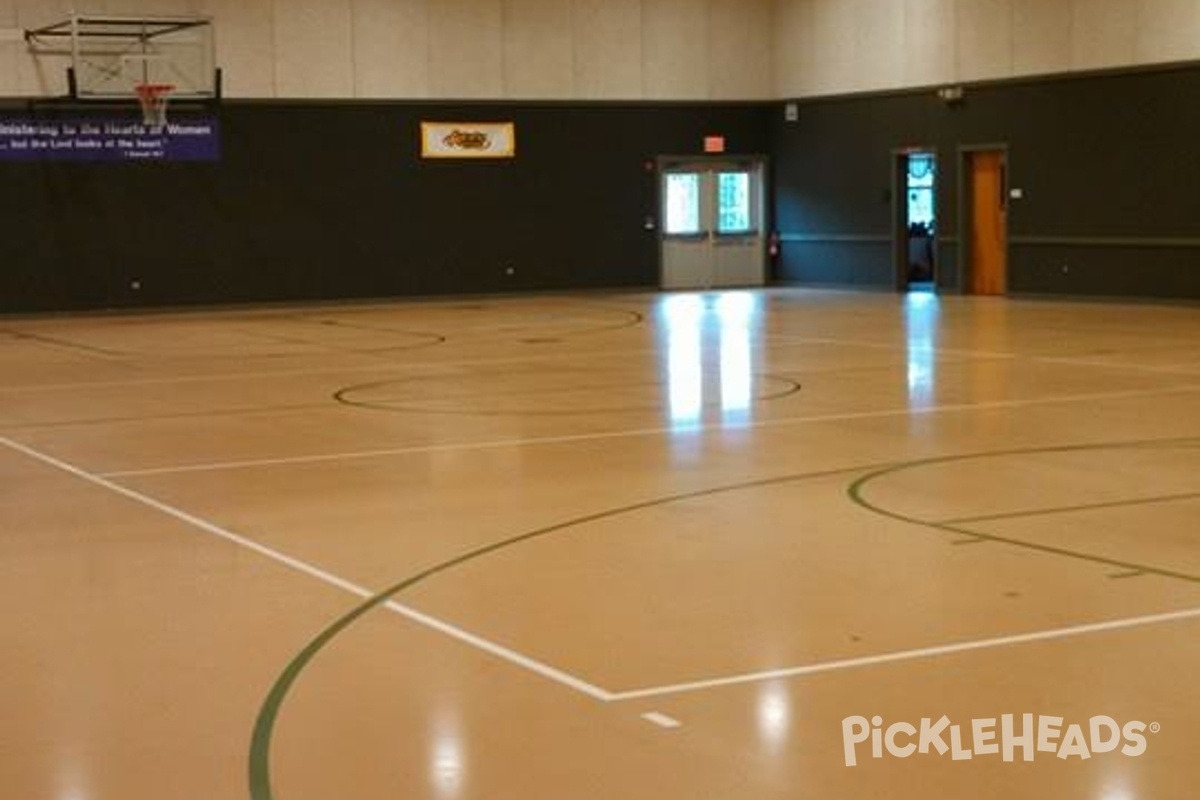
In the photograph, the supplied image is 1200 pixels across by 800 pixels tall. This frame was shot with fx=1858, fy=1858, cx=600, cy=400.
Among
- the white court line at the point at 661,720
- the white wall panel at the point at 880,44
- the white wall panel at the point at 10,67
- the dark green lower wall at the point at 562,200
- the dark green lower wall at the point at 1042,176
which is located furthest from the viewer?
the white wall panel at the point at 880,44

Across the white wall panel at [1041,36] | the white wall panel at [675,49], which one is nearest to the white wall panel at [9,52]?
the white wall panel at [675,49]

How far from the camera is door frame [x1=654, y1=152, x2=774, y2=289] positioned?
113ft

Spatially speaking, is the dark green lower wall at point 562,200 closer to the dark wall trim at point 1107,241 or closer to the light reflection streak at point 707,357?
the dark wall trim at point 1107,241

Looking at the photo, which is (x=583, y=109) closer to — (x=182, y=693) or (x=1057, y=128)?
(x=1057, y=128)

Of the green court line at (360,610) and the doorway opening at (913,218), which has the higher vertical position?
the doorway opening at (913,218)

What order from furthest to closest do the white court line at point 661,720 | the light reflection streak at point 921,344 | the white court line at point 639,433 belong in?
the light reflection streak at point 921,344
the white court line at point 639,433
the white court line at point 661,720

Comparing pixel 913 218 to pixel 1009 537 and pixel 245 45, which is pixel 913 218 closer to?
pixel 245 45

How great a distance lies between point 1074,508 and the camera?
10.3m

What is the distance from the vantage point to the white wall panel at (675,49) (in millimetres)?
33656

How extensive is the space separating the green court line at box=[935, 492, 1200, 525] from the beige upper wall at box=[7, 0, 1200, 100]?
57.2ft

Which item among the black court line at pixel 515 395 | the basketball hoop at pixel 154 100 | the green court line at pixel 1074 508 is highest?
the basketball hoop at pixel 154 100

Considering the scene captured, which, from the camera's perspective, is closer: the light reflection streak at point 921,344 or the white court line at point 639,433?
the white court line at point 639,433

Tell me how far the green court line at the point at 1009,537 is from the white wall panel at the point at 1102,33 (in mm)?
16004

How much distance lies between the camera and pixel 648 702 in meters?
6.66
